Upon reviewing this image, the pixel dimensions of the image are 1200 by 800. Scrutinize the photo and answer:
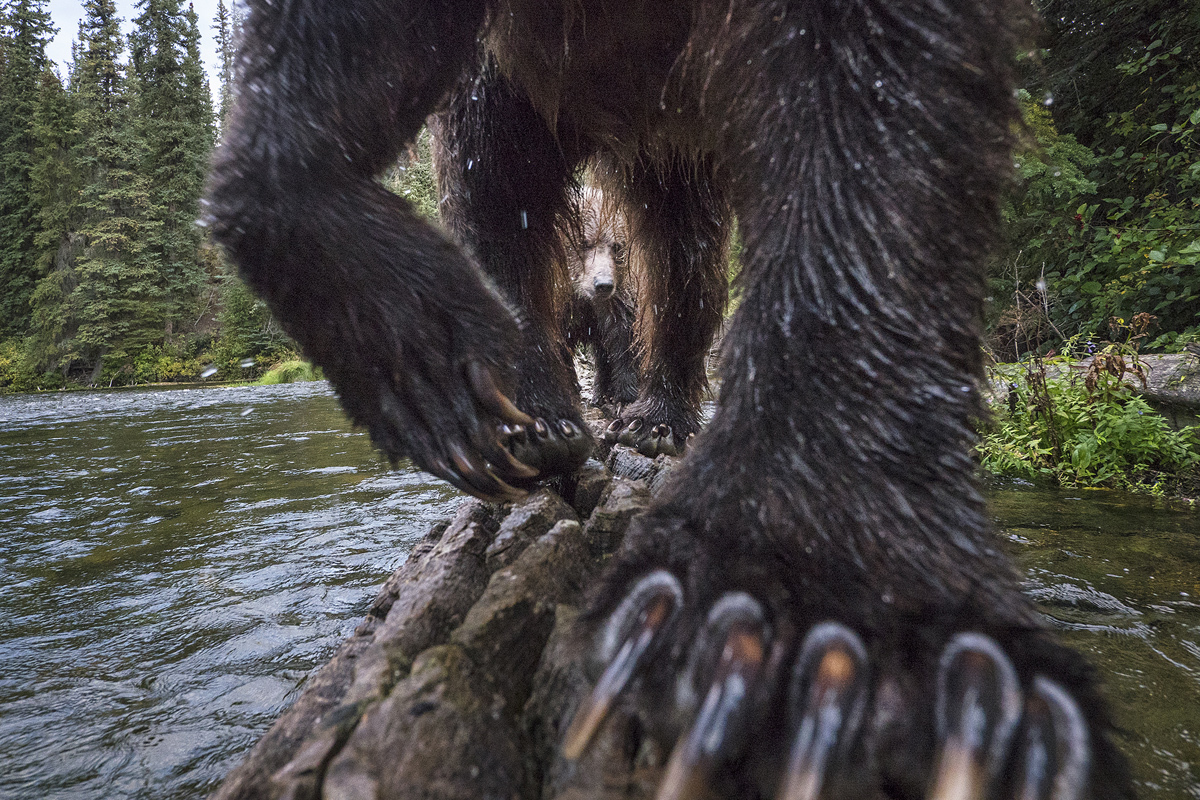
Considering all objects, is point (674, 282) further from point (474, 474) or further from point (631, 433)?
point (474, 474)

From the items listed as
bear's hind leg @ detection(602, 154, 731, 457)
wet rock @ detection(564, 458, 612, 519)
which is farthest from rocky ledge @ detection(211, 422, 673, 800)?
bear's hind leg @ detection(602, 154, 731, 457)

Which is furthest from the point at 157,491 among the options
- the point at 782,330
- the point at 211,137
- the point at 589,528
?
the point at 211,137

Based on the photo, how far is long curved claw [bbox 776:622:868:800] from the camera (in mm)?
581

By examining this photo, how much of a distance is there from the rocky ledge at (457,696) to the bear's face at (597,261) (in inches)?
179

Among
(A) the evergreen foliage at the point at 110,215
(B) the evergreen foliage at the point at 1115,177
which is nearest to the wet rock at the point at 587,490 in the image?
(B) the evergreen foliage at the point at 1115,177

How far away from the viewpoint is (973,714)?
59 centimetres

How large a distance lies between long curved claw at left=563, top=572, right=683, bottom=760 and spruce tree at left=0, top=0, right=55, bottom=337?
1474 inches

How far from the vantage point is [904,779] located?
0.61 metres

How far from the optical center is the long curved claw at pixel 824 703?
58 centimetres

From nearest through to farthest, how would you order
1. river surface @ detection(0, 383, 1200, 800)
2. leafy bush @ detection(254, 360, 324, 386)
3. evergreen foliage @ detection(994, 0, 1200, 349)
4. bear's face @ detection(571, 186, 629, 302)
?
river surface @ detection(0, 383, 1200, 800) < evergreen foliage @ detection(994, 0, 1200, 349) < bear's face @ detection(571, 186, 629, 302) < leafy bush @ detection(254, 360, 324, 386)

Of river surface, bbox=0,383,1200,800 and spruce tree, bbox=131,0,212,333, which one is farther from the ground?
spruce tree, bbox=131,0,212,333

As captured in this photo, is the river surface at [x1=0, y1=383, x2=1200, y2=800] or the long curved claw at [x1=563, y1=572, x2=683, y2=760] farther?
the river surface at [x1=0, y1=383, x2=1200, y2=800]

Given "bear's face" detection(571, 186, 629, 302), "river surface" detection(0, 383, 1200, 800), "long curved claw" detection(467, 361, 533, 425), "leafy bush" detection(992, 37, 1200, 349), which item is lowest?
"river surface" detection(0, 383, 1200, 800)

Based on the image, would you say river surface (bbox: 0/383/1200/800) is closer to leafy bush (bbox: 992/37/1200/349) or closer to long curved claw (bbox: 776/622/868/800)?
long curved claw (bbox: 776/622/868/800)
